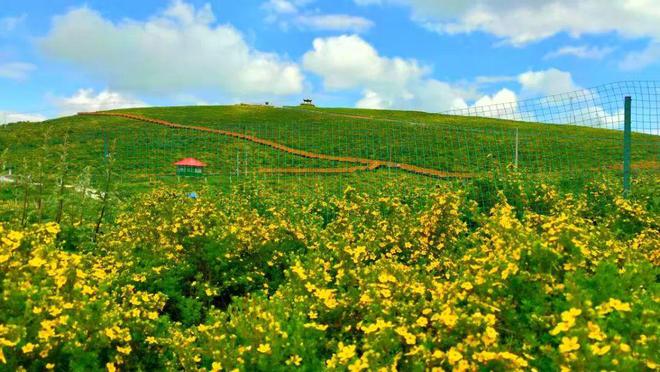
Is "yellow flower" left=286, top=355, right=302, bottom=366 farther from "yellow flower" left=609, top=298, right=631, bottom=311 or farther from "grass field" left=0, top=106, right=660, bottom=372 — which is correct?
"yellow flower" left=609, top=298, right=631, bottom=311

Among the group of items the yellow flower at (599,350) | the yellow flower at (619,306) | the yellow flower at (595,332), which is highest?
the yellow flower at (619,306)

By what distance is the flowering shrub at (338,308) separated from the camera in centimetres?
301

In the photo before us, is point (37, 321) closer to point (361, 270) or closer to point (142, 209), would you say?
point (361, 270)

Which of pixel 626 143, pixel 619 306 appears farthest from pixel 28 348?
pixel 626 143

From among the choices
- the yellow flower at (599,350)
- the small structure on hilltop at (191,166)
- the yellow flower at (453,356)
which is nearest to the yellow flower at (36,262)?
the yellow flower at (453,356)

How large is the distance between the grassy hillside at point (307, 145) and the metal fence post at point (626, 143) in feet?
4.75

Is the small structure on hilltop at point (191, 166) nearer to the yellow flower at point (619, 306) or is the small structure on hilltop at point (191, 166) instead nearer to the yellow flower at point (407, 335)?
the yellow flower at point (407, 335)

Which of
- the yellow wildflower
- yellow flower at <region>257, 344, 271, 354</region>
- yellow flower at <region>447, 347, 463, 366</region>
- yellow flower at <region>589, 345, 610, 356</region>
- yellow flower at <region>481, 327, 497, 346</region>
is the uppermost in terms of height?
yellow flower at <region>589, 345, 610, 356</region>

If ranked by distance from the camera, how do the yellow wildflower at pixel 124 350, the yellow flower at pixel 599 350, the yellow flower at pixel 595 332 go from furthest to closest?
the yellow wildflower at pixel 124 350
the yellow flower at pixel 595 332
the yellow flower at pixel 599 350

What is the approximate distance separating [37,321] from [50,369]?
33 centimetres

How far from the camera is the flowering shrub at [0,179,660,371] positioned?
301 centimetres

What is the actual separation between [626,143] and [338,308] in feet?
26.9

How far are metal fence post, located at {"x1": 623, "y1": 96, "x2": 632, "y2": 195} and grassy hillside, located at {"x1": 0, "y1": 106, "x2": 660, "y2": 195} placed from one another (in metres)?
1.45

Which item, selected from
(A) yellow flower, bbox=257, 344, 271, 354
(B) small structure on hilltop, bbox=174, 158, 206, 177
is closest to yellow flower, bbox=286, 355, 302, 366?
(A) yellow flower, bbox=257, 344, 271, 354
